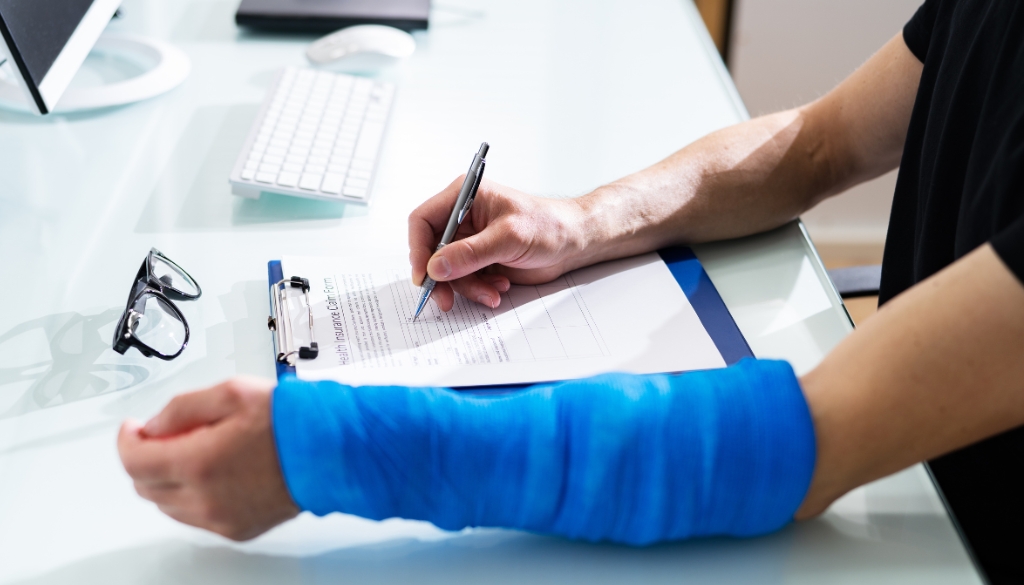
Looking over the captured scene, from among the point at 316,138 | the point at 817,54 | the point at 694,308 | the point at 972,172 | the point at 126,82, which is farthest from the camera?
the point at 817,54

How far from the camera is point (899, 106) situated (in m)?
0.84

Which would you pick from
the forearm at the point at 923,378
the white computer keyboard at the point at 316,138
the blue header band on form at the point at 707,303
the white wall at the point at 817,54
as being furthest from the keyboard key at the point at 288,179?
the white wall at the point at 817,54

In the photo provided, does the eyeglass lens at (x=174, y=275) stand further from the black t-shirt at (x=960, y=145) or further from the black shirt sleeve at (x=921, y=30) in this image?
the black shirt sleeve at (x=921, y=30)

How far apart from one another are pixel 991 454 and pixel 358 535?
474mm

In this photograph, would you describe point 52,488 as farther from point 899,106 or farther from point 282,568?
point 899,106

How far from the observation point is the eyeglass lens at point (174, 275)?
736 mm


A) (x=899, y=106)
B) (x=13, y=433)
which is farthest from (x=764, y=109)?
(x=13, y=433)

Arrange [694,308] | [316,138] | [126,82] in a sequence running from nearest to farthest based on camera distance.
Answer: [694,308]
[316,138]
[126,82]

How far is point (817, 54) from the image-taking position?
2.00 meters

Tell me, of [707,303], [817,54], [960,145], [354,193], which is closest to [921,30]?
[960,145]

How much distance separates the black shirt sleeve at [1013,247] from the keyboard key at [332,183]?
0.61m

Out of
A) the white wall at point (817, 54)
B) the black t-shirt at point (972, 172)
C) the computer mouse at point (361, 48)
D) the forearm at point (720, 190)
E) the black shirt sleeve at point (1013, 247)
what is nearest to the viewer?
the black shirt sleeve at point (1013, 247)

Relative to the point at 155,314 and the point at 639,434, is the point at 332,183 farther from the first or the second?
the point at 639,434

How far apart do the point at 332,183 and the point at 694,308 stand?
0.40m
